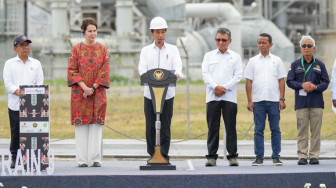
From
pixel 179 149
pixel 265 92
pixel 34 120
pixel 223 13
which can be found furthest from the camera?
pixel 223 13

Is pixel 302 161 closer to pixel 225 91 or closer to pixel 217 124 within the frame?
pixel 217 124

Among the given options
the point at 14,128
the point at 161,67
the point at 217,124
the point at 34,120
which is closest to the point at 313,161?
the point at 217,124

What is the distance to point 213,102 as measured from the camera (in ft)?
31.0

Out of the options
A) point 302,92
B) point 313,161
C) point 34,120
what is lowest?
point 313,161

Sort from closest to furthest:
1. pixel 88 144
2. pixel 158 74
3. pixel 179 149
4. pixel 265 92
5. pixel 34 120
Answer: pixel 34 120, pixel 158 74, pixel 88 144, pixel 265 92, pixel 179 149

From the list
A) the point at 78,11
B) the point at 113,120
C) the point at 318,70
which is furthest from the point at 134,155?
the point at 78,11

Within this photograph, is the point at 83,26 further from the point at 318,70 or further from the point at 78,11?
the point at 78,11

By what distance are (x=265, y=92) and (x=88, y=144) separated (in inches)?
94.8

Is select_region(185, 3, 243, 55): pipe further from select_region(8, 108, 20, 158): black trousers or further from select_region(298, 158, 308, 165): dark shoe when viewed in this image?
select_region(8, 108, 20, 158): black trousers

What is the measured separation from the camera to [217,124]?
9523 mm

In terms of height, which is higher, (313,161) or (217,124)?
(217,124)

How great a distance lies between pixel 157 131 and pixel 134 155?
3895 mm

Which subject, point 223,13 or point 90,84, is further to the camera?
point 223,13

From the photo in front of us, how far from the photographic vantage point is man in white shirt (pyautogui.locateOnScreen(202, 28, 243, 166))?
945 cm
